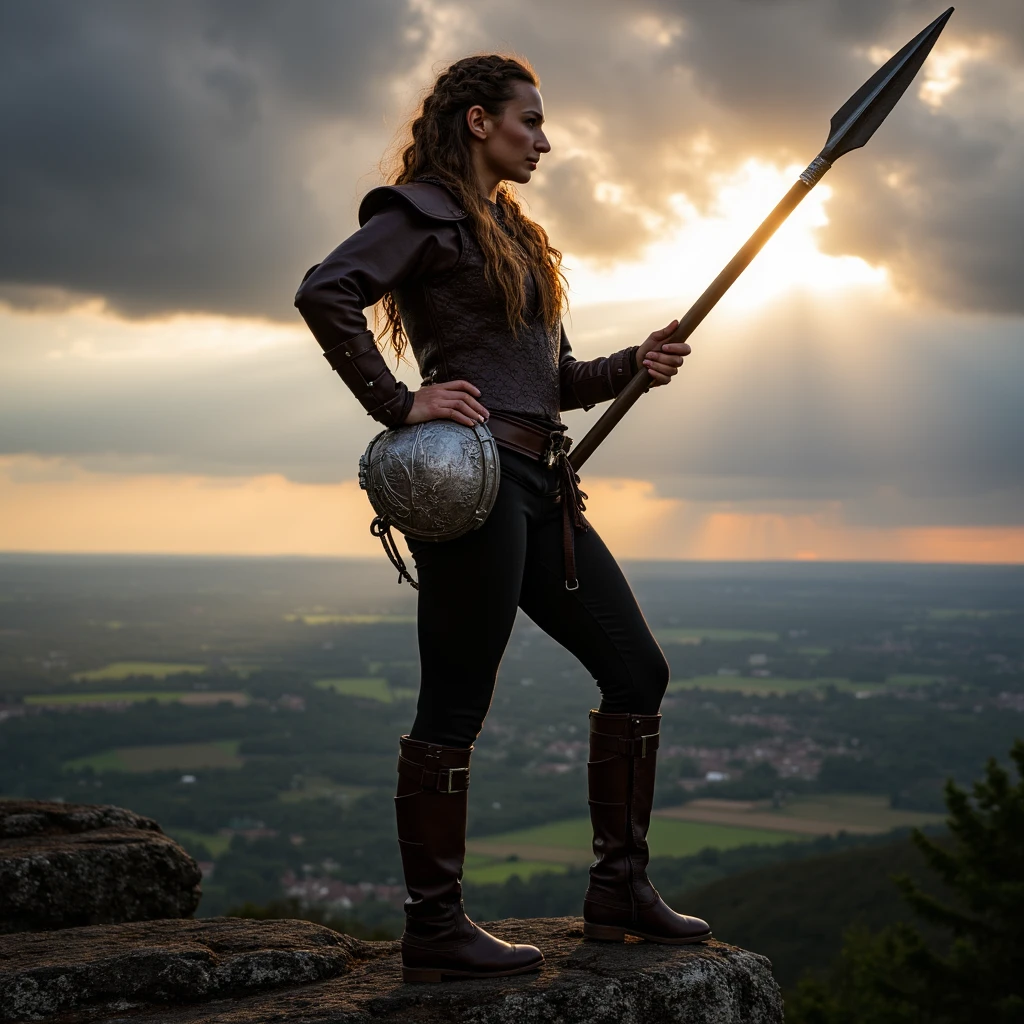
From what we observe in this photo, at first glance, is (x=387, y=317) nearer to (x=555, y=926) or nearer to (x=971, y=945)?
(x=555, y=926)

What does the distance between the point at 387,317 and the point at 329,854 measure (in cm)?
7002

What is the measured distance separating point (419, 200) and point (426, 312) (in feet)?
1.10

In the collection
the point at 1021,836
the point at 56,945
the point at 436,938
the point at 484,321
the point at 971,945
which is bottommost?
the point at 971,945

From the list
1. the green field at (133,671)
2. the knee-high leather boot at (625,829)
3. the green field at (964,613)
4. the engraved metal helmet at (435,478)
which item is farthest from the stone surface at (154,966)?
the green field at (964,613)

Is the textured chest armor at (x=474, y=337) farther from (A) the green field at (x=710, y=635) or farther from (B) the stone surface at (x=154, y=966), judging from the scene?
(A) the green field at (x=710, y=635)

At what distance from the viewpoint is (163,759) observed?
274 feet

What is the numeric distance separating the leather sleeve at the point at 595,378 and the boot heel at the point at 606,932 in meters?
1.70

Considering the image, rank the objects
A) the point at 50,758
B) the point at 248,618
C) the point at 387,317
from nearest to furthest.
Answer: the point at 387,317 < the point at 50,758 < the point at 248,618

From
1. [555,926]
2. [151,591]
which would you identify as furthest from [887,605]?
[555,926]

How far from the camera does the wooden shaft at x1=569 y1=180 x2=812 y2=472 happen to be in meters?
3.85

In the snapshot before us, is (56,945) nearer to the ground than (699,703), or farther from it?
farther from it

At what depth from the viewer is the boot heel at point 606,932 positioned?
3.77 m

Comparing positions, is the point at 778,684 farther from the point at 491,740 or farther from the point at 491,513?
the point at 491,513

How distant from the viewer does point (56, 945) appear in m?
4.10
